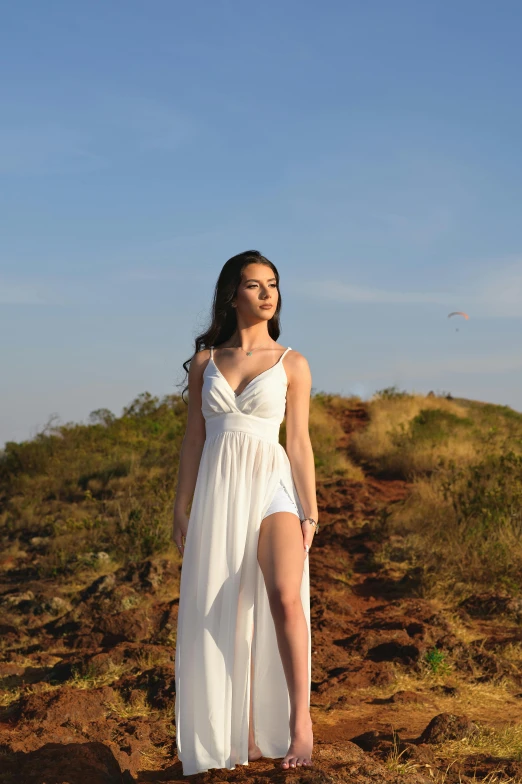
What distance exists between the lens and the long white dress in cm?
371

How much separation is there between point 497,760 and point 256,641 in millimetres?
1397

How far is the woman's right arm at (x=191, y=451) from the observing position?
13.0ft

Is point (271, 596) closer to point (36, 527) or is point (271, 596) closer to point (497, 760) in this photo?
point (497, 760)

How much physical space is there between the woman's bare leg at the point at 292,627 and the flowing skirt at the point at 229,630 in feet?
0.53

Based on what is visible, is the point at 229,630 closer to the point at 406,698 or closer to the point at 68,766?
the point at 68,766

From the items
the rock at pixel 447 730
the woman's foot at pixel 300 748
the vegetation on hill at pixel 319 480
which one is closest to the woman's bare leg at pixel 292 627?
the woman's foot at pixel 300 748

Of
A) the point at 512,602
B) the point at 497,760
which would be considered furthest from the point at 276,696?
the point at 512,602

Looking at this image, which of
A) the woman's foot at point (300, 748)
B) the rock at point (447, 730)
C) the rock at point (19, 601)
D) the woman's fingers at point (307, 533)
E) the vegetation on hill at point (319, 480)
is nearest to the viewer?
the woman's foot at point (300, 748)

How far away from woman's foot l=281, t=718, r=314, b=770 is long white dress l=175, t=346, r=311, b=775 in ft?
0.80

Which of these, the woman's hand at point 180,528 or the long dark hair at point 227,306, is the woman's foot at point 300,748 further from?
the long dark hair at point 227,306

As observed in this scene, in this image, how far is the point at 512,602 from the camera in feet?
25.5

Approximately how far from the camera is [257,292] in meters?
4.04

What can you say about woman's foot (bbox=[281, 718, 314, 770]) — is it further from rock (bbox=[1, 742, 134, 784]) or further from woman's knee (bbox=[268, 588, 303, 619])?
rock (bbox=[1, 742, 134, 784])

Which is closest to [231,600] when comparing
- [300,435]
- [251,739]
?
[251,739]
